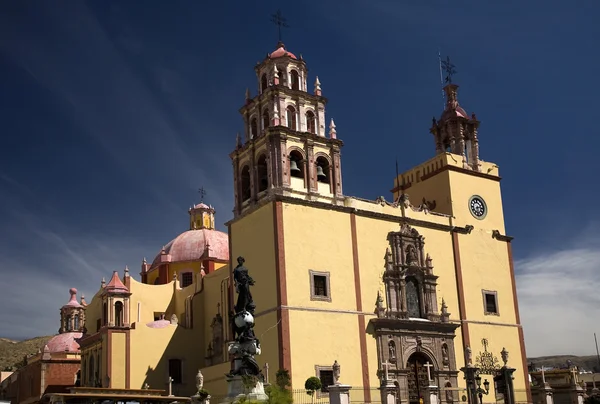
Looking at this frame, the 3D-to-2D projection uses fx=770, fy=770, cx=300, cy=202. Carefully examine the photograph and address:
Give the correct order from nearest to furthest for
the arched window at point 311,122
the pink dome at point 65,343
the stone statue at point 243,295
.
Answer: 1. the stone statue at point 243,295
2. the arched window at point 311,122
3. the pink dome at point 65,343

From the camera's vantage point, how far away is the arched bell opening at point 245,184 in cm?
3719

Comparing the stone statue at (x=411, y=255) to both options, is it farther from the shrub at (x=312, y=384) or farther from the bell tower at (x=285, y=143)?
the shrub at (x=312, y=384)

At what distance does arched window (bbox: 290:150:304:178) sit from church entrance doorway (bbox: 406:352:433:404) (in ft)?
32.8

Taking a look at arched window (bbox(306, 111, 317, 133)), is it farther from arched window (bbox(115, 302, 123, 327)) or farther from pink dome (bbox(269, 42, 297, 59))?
arched window (bbox(115, 302, 123, 327))

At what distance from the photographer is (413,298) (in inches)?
1463

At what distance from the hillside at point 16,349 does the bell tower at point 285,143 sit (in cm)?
6005

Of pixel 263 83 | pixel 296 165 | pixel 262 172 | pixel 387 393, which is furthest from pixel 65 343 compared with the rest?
pixel 387 393

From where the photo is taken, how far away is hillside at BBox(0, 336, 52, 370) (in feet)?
296

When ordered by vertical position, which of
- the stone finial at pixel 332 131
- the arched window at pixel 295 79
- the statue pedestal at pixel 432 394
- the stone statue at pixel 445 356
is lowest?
the statue pedestal at pixel 432 394

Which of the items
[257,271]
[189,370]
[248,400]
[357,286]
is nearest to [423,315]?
[357,286]

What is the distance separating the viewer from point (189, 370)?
40969 mm

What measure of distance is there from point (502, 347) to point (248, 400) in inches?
874

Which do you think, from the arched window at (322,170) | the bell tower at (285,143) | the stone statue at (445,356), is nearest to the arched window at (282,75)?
the bell tower at (285,143)

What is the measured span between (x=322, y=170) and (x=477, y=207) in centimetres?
989
